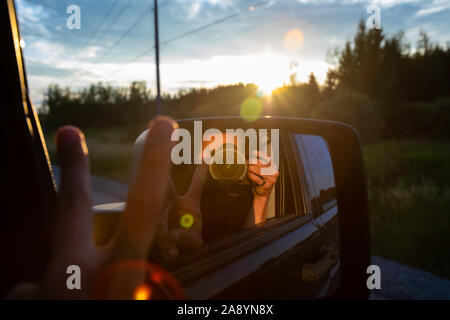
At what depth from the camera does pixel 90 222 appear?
70cm

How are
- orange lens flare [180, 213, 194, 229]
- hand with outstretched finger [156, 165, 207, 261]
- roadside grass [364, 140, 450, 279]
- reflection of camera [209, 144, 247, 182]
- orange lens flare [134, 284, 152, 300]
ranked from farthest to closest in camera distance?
roadside grass [364, 140, 450, 279]
reflection of camera [209, 144, 247, 182]
orange lens flare [180, 213, 194, 229]
hand with outstretched finger [156, 165, 207, 261]
orange lens flare [134, 284, 152, 300]

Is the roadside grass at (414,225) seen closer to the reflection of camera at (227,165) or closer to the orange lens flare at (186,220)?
the reflection of camera at (227,165)

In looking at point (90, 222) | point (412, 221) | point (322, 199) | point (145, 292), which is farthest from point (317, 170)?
point (412, 221)

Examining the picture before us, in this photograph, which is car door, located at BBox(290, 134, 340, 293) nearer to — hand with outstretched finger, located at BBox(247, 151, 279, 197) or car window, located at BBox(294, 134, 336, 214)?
car window, located at BBox(294, 134, 336, 214)

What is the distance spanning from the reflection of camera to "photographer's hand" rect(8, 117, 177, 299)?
1458 mm

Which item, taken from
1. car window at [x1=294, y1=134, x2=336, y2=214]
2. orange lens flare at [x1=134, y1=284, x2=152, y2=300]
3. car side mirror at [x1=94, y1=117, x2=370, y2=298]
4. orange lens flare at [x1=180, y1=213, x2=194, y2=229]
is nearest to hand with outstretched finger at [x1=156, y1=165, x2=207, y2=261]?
orange lens flare at [x1=180, y1=213, x2=194, y2=229]

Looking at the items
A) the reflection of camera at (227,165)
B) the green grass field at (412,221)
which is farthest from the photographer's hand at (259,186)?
the green grass field at (412,221)

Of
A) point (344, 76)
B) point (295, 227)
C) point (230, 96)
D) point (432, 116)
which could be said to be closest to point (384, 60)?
point (344, 76)

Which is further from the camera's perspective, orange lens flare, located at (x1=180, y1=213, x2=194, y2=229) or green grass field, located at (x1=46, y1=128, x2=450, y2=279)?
green grass field, located at (x1=46, y1=128, x2=450, y2=279)

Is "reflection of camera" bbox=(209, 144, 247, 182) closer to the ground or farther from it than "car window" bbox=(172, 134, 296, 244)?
farther from it

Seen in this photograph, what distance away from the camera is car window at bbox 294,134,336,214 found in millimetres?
3023

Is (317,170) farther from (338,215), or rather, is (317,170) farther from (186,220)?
(186,220)

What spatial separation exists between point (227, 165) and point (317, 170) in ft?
4.27

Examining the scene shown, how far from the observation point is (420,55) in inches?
1809
